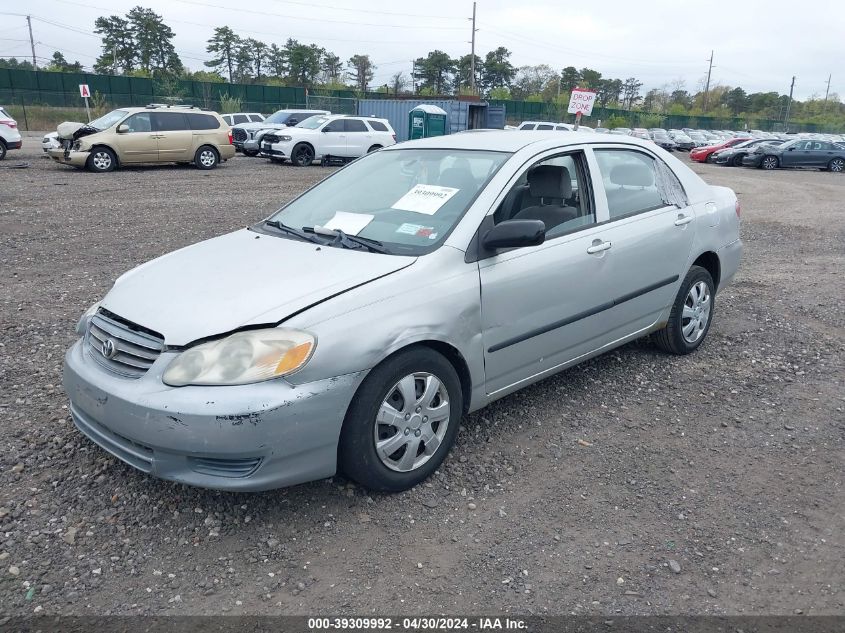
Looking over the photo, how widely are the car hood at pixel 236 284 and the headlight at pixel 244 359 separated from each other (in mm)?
60

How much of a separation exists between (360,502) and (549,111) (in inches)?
2333

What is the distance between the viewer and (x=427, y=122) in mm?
24109

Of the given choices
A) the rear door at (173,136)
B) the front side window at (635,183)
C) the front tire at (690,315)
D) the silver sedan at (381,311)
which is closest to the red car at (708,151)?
the rear door at (173,136)

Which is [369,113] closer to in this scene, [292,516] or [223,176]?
[223,176]

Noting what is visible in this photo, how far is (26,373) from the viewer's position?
4.38m

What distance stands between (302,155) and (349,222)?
18085 millimetres

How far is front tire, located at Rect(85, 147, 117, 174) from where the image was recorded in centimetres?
1656

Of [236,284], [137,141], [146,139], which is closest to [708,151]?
[146,139]

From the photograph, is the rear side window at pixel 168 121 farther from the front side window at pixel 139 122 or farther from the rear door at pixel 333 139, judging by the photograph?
the rear door at pixel 333 139

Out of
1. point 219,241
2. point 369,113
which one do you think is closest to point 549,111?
point 369,113

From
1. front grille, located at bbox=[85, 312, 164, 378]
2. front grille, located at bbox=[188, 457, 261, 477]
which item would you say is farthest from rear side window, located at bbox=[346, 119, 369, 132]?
front grille, located at bbox=[188, 457, 261, 477]

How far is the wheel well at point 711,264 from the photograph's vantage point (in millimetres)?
4965

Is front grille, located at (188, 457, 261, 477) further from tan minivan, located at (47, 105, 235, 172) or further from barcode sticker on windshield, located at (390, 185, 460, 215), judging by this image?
tan minivan, located at (47, 105, 235, 172)

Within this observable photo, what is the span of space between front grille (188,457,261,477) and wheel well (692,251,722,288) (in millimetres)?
3650
